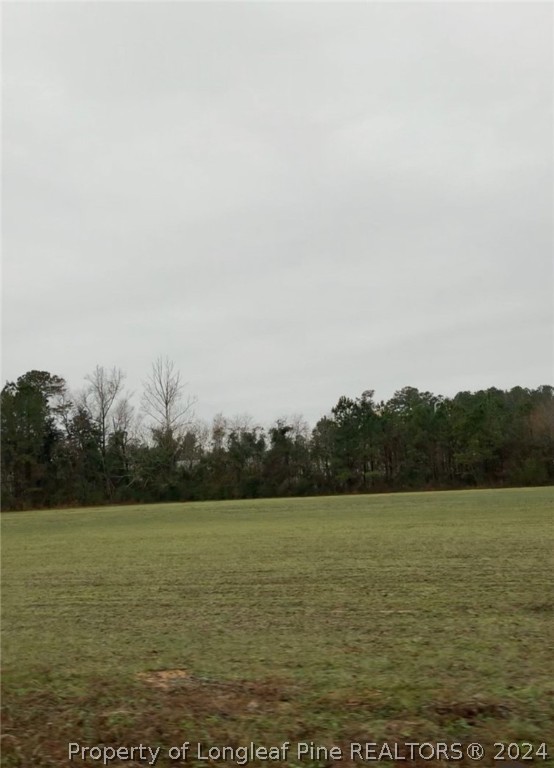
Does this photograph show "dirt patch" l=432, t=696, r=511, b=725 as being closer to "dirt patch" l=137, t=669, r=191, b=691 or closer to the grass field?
the grass field

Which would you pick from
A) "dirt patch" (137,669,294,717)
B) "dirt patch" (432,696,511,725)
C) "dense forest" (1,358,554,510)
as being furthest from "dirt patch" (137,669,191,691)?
"dense forest" (1,358,554,510)

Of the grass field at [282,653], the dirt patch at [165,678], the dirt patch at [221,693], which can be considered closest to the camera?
the grass field at [282,653]

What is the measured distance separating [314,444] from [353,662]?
7069cm

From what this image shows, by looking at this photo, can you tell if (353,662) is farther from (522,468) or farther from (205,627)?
(522,468)

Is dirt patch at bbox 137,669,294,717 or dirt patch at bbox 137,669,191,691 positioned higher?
dirt patch at bbox 137,669,294,717

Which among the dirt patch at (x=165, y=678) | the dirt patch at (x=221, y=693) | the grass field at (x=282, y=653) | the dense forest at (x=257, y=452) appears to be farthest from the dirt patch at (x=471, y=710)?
the dense forest at (x=257, y=452)

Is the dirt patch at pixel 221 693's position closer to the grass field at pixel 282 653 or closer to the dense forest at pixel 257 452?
the grass field at pixel 282 653

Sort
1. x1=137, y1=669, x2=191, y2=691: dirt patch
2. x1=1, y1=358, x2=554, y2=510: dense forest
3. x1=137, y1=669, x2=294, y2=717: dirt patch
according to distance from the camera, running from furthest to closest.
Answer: x1=1, y1=358, x2=554, y2=510: dense forest, x1=137, y1=669, x2=191, y2=691: dirt patch, x1=137, y1=669, x2=294, y2=717: dirt patch

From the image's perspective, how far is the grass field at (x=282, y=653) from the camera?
470 centimetres

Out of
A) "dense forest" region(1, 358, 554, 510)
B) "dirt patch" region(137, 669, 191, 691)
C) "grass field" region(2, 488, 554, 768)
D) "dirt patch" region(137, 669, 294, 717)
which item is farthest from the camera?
"dense forest" region(1, 358, 554, 510)

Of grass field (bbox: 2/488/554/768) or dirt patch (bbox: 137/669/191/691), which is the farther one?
dirt patch (bbox: 137/669/191/691)

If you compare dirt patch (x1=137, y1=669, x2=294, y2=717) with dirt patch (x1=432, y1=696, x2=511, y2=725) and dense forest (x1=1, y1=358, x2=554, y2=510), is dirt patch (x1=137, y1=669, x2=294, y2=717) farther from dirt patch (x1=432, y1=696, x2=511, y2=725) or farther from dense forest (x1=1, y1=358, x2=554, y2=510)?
dense forest (x1=1, y1=358, x2=554, y2=510)

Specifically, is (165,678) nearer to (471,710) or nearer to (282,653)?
(282,653)

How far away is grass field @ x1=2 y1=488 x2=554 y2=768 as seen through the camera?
15.4ft
